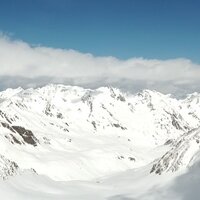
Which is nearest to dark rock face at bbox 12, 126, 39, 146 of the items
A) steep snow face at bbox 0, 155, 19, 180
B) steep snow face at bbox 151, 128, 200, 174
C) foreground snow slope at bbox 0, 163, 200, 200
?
steep snow face at bbox 0, 155, 19, 180

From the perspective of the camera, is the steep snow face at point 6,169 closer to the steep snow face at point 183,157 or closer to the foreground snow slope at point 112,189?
the foreground snow slope at point 112,189

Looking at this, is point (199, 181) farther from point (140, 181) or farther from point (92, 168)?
point (92, 168)

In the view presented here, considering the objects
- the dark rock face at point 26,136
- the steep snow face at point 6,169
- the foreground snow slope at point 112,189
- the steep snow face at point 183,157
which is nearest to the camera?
the foreground snow slope at point 112,189

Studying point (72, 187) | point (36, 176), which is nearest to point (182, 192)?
point (72, 187)

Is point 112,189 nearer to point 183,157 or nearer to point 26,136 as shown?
point 183,157

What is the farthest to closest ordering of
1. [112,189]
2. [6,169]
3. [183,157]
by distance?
1. [183,157]
2. [112,189]
3. [6,169]

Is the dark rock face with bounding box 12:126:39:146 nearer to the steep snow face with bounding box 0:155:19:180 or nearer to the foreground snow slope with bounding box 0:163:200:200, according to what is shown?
the steep snow face with bounding box 0:155:19:180

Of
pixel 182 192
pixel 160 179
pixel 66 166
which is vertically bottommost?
pixel 182 192

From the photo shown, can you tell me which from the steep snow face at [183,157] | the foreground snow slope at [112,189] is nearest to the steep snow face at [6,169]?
the foreground snow slope at [112,189]

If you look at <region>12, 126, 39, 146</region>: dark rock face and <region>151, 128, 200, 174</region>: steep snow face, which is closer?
<region>151, 128, 200, 174</region>: steep snow face

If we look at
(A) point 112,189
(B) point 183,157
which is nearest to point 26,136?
(A) point 112,189

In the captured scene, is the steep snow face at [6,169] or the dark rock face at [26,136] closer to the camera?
the steep snow face at [6,169]
